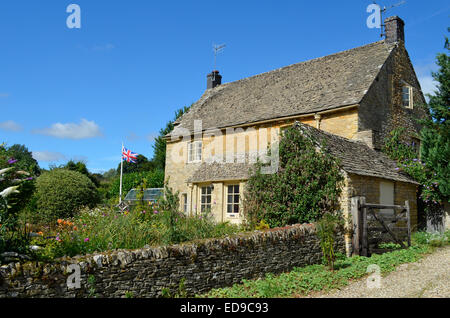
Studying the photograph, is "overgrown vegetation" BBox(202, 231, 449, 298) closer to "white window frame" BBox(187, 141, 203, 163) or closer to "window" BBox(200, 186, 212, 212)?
"window" BBox(200, 186, 212, 212)

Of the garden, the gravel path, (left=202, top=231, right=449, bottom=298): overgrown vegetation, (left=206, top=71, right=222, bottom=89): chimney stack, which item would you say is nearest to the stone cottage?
(left=202, top=231, right=449, bottom=298): overgrown vegetation

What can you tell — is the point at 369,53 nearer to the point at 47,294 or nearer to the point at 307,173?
the point at 307,173

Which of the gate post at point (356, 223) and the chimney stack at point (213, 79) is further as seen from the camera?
the chimney stack at point (213, 79)

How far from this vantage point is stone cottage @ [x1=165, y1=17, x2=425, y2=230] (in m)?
14.0

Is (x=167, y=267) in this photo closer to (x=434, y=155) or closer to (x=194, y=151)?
(x=434, y=155)

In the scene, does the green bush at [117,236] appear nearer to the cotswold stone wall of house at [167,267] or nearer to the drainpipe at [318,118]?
the cotswold stone wall of house at [167,267]

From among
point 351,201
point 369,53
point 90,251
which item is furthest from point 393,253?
point 369,53

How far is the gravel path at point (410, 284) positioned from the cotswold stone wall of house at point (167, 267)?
178 centimetres

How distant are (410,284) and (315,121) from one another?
981 centimetres

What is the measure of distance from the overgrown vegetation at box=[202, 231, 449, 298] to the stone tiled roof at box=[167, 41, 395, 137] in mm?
7263

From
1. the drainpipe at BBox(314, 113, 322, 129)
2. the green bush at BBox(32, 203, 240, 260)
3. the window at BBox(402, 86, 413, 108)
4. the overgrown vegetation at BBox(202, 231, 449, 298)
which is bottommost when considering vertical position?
the overgrown vegetation at BBox(202, 231, 449, 298)

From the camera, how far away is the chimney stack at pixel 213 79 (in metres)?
26.6

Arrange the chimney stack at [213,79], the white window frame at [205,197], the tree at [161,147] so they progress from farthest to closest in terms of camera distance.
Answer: the tree at [161,147]
the chimney stack at [213,79]
the white window frame at [205,197]

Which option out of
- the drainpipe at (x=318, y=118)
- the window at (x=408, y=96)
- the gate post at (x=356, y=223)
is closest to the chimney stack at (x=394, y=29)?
the window at (x=408, y=96)
